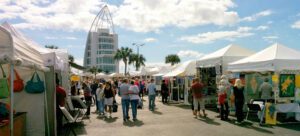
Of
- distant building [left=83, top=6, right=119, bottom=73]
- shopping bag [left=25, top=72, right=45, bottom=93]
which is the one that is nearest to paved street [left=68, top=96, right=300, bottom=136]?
shopping bag [left=25, top=72, right=45, bottom=93]

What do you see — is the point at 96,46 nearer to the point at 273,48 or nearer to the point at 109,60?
the point at 109,60

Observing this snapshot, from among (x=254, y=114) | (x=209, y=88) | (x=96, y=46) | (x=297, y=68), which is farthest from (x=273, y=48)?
(x=96, y=46)

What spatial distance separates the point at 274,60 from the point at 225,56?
4408 mm

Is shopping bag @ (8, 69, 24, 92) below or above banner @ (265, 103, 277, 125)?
above

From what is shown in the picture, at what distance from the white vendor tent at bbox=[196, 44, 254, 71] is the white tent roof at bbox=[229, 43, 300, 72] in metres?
2.42

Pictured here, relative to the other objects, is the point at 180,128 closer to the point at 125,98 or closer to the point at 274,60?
the point at 125,98

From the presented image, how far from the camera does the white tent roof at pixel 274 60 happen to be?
39.6 feet

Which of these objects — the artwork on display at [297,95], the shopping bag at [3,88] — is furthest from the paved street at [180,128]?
the shopping bag at [3,88]

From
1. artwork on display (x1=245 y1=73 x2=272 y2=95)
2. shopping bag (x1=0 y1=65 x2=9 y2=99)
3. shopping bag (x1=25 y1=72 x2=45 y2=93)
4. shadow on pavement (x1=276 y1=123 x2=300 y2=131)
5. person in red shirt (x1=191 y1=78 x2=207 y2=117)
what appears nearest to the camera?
shopping bag (x1=0 y1=65 x2=9 y2=99)

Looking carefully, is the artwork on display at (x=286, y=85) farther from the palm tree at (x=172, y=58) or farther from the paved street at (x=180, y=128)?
the palm tree at (x=172, y=58)

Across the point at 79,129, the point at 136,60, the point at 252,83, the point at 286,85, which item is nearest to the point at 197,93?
the point at 252,83

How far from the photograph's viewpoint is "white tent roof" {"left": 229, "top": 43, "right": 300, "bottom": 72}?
1208 centimetres

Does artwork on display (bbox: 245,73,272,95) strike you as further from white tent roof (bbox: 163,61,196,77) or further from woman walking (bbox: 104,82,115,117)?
white tent roof (bbox: 163,61,196,77)

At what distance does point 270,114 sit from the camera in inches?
453
